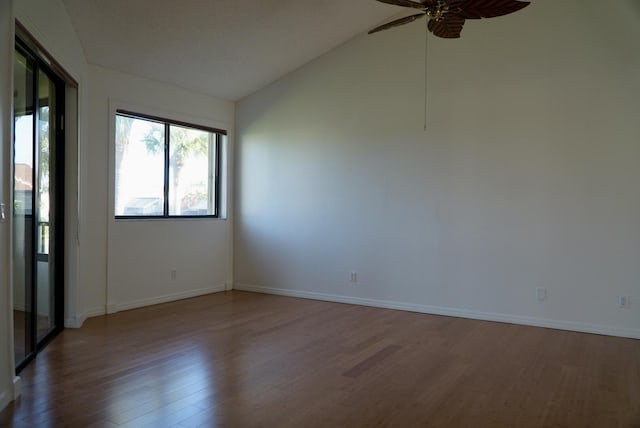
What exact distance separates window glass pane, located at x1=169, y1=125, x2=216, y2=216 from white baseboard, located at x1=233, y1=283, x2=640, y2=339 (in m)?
1.33

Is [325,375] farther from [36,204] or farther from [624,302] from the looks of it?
[624,302]

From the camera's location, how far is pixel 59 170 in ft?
14.4

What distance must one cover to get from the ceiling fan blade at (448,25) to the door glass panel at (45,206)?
10.3ft

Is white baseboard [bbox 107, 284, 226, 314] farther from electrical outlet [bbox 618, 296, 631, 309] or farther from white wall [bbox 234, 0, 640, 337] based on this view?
electrical outlet [bbox 618, 296, 631, 309]

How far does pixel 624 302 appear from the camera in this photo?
432cm

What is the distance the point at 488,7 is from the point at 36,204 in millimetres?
3710

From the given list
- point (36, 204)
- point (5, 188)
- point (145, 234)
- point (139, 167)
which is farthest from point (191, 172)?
point (5, 188)

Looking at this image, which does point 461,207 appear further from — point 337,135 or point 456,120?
point 337,135

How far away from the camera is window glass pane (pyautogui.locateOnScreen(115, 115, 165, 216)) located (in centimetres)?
528

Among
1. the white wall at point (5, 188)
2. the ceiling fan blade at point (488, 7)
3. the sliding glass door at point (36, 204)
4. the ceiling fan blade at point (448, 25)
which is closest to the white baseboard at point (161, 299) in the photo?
the sliding glass door at point (36, 204)

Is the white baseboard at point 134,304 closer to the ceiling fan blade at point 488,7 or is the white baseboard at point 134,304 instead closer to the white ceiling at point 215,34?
the white ceiling at point 215,34

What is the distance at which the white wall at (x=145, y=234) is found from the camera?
4.93 meters

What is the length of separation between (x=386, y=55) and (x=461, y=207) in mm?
2030

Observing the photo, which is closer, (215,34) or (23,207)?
(23,207)
